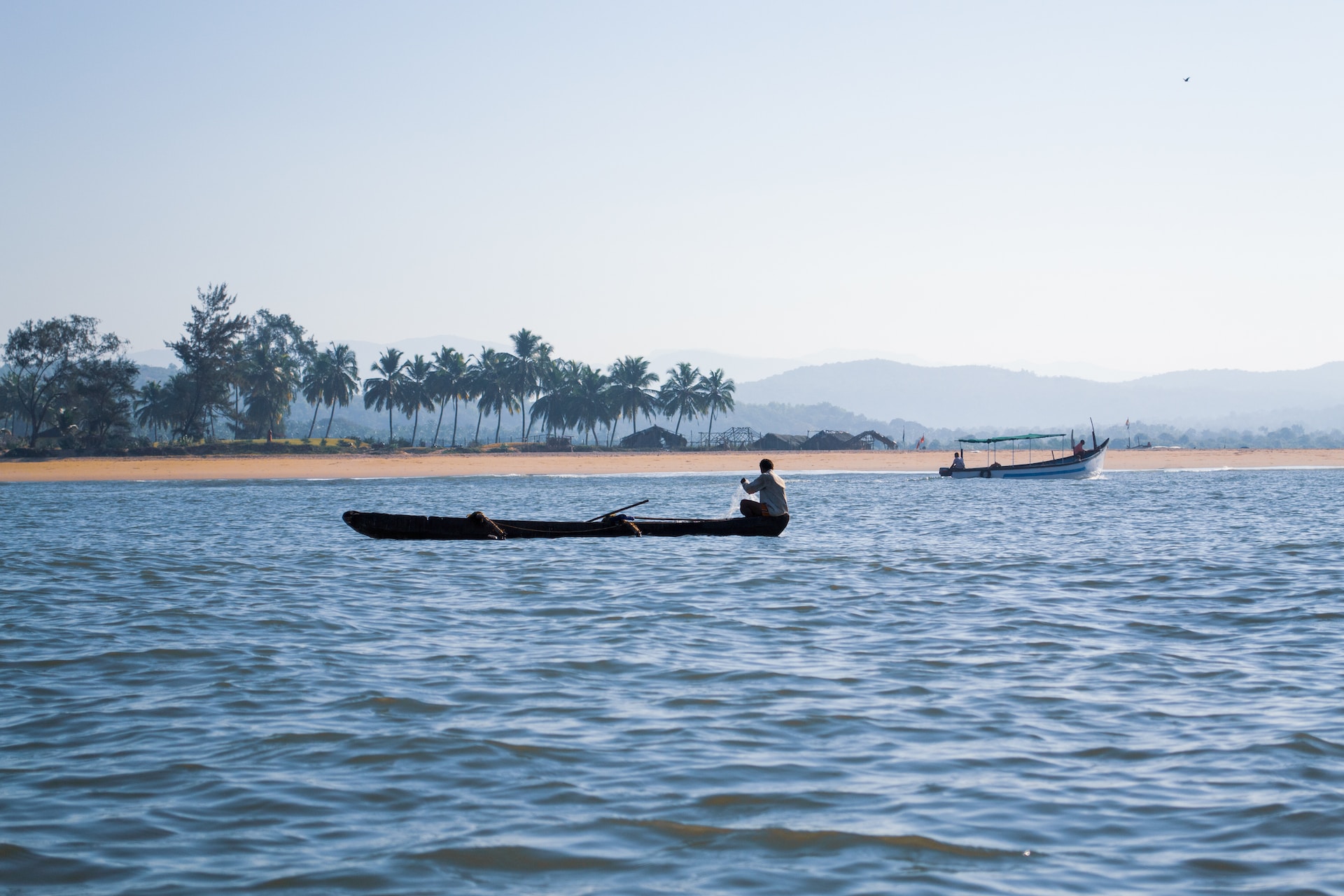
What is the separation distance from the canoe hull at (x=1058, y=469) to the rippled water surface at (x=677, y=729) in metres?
35.4

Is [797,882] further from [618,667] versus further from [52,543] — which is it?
[52,543]

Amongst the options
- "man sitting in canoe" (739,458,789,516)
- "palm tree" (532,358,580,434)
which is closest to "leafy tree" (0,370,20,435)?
"palm tree" (532,358,580,434)

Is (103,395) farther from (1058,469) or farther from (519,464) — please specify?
(1058,469)

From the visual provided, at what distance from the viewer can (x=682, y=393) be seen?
112812 millimetres

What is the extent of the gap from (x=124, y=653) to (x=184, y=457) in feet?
221

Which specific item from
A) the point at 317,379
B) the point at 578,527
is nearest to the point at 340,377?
the point at 317,379

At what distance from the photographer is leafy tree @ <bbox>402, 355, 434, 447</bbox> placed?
340ft

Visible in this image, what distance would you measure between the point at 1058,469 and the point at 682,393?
Answer: 6261 centimetres

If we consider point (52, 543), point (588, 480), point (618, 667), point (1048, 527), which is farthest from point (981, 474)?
point (618, 667)

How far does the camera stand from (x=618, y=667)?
1024 centimetres

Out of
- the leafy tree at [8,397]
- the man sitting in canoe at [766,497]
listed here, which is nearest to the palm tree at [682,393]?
the leafy tree at [8,397]

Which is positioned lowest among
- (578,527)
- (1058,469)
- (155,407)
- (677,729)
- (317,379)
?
(677,729)

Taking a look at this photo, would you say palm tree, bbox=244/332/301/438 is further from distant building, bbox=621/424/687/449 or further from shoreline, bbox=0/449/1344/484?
distant building, bbox=621/424/687/449

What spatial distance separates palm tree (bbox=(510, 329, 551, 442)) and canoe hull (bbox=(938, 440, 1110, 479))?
57.7 metres
